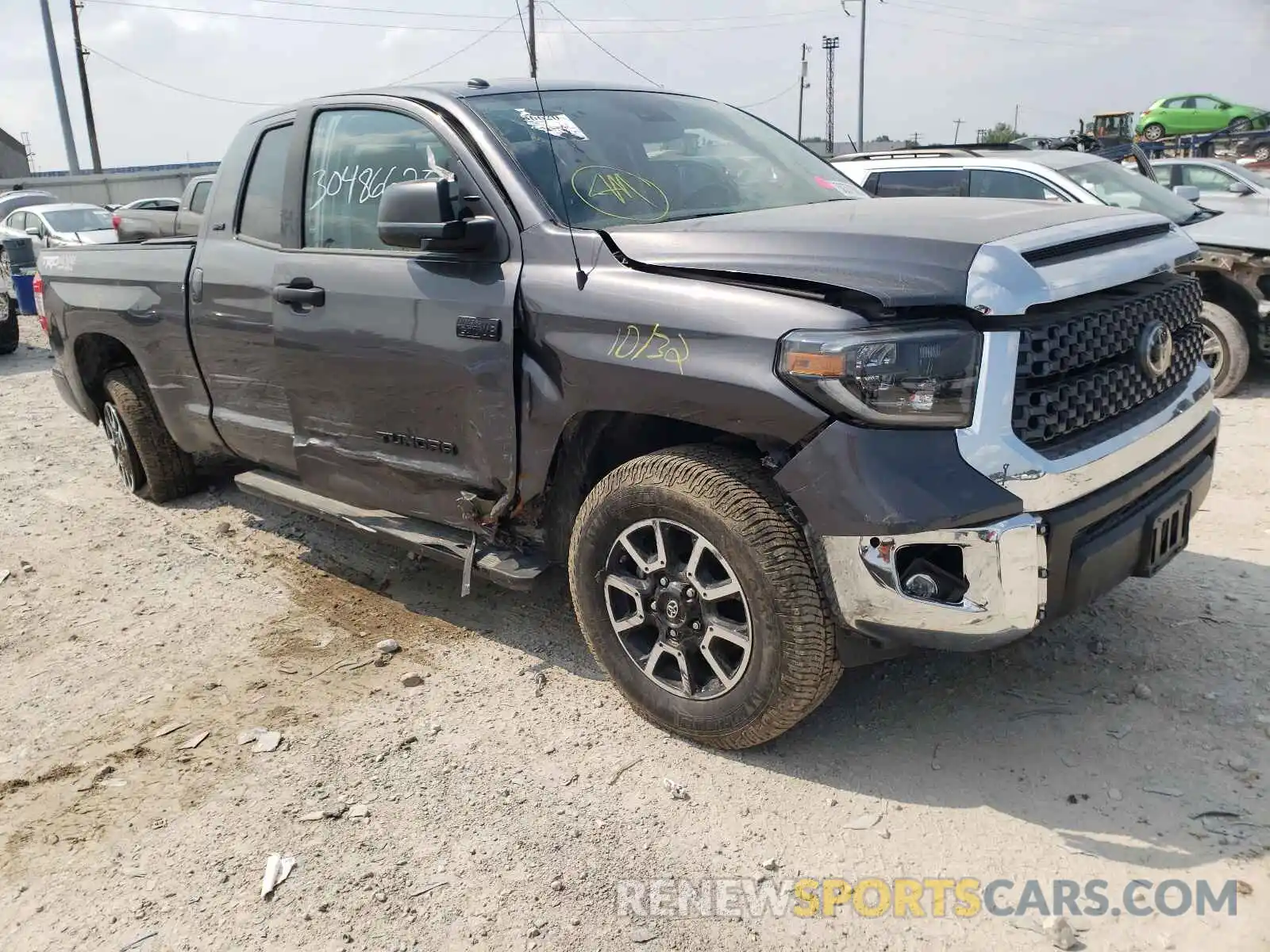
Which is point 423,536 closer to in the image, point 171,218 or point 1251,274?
point 171,218

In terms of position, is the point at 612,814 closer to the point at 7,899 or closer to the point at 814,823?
the point at 814,823

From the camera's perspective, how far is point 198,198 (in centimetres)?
532

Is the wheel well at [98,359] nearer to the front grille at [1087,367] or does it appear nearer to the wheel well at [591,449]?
the wheel well at [591,449]

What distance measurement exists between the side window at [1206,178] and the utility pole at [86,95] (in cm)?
4129

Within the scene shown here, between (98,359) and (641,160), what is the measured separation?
145 inches

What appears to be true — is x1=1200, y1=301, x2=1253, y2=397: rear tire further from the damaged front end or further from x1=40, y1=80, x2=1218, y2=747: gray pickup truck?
x1=40, y1=80, x2=1218, y2=747: gray pickup truck

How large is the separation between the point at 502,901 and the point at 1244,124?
93.3ft

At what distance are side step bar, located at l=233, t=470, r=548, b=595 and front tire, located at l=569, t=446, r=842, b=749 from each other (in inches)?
11.2

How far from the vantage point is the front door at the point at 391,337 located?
323cm

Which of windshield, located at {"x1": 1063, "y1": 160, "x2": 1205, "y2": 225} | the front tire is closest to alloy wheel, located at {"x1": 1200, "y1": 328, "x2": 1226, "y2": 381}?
windshield, located at {"x1": 1063, "y1": 160, "x2": 1205, "y2": 225}

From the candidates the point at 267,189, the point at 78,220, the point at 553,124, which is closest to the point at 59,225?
the point at 78,220

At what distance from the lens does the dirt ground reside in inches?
95.0

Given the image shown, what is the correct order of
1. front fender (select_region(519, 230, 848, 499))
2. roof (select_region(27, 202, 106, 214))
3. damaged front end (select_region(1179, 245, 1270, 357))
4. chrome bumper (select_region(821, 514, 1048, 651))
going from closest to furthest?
chrome bumper (select_region(821, 514, 1048, 651)) → front fender (select_region(519, 230, 848, 499)) → damaged front end (select_region(1179, 245, 1270, 357)) → roof (select_region(27, 202, 106, 214))

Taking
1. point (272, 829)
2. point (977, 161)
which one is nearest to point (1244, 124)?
point (977, 161)
